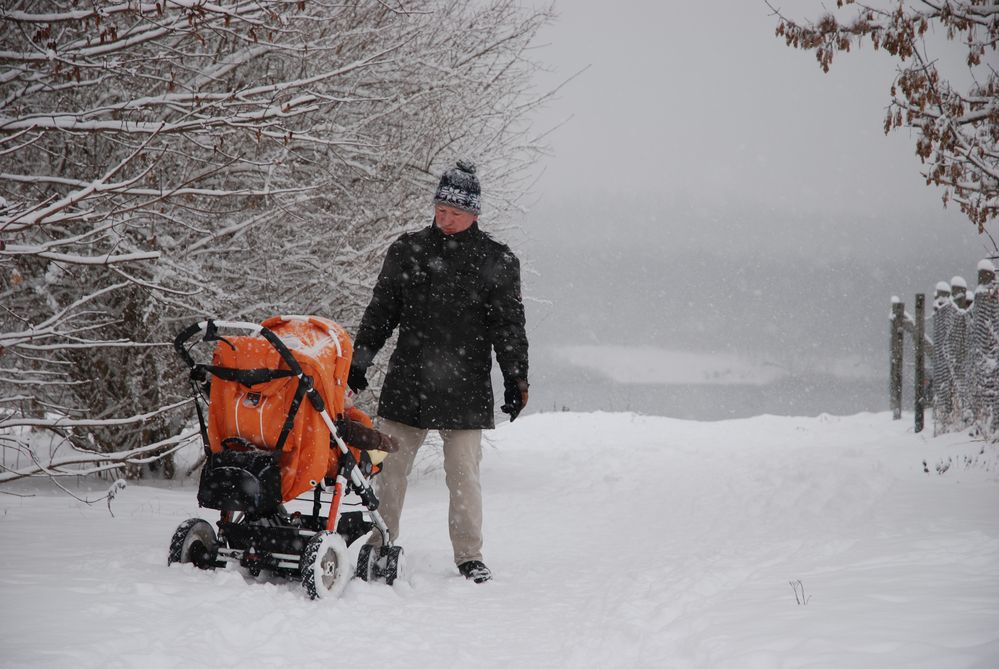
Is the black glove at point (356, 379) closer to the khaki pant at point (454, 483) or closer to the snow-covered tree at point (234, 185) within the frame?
the khaki pant at point (454, 483)

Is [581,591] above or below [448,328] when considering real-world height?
below

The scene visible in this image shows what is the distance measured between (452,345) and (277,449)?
1376mm

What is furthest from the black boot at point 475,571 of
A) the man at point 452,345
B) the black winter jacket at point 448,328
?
the black winter jacket at point 448,328

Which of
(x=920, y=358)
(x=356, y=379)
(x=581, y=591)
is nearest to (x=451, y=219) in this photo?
(x=356, y=379)

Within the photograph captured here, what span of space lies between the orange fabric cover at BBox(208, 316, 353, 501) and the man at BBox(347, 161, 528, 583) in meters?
0.74

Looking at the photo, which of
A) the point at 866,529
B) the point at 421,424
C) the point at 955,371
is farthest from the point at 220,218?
the point at 955,371

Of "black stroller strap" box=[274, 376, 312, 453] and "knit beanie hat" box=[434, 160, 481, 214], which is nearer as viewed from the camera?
"black stroller strap" box=[274, 376, 312, 453]

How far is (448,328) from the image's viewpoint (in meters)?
4.98

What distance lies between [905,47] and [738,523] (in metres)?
4.40

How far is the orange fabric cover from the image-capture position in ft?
13.1

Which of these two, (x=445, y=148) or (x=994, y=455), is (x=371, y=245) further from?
(x=994, y=455)

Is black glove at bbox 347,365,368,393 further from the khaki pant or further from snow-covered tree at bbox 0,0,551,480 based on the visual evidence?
snow-covered tree at bbox 0,0,551,480

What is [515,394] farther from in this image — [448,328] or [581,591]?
[581,591]

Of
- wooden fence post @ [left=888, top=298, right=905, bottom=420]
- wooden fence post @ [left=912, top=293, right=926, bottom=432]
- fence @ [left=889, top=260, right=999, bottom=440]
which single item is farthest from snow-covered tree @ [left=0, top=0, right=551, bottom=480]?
wooden fence post @ [left=888, top=298, right=905, bottom=420]
